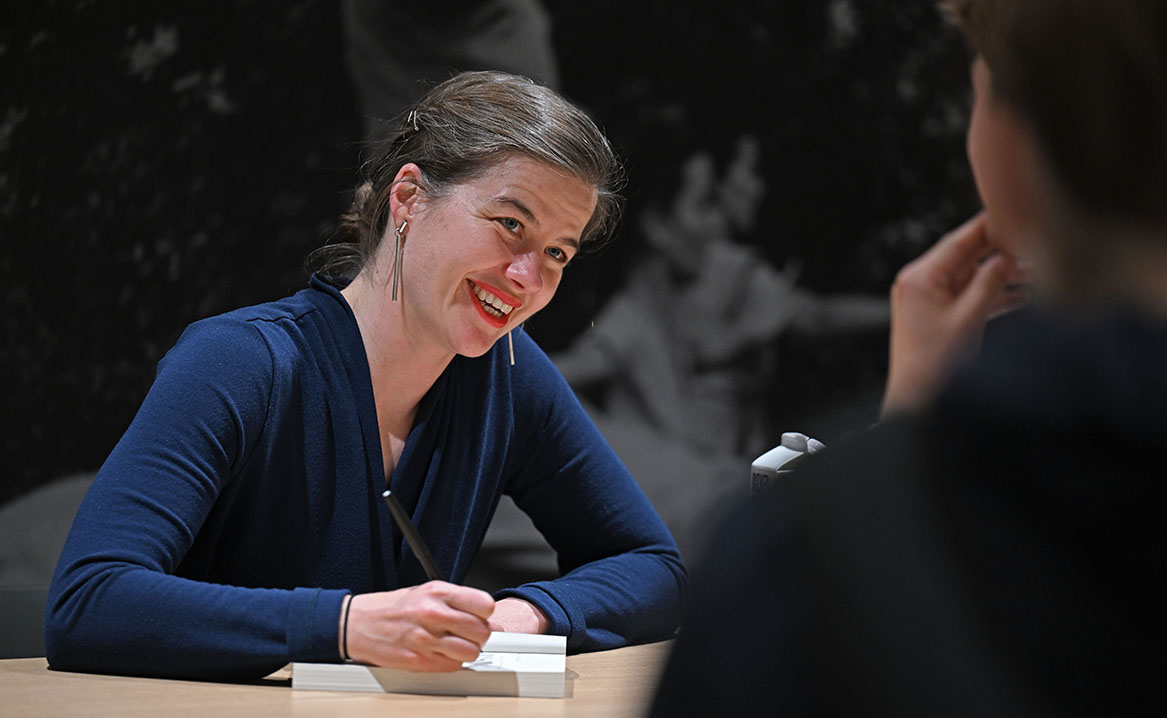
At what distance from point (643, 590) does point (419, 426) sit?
1.30ft

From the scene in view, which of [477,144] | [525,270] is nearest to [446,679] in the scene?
[525,270]

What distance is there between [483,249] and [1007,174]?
1230mm

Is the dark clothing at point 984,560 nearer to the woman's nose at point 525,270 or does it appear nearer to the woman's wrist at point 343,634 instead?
the woman's wrist at point 343,634

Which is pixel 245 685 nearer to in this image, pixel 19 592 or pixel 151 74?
pixel 19 592

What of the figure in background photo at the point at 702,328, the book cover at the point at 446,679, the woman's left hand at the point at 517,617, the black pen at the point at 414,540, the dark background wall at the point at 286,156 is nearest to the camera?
the book cover at the point at 446,679

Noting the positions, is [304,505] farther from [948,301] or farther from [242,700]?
[948,301]

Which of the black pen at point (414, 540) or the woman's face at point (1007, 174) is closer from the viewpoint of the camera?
the woman's face at point (1007, 174)

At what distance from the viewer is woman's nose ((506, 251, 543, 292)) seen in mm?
1678

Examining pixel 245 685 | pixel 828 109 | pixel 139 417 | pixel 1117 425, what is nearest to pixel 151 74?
pixel 828 109

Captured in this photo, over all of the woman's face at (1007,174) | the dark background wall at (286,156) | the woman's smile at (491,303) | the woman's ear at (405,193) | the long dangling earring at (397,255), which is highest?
the woman's face at (1007,174)

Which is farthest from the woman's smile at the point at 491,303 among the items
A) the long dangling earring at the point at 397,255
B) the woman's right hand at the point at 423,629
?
the woman's right hand at the point at 423,629

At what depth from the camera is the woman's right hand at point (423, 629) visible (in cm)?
118

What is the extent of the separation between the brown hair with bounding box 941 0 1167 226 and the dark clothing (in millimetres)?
52

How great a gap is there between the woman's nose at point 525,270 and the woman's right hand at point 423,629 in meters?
0.59
